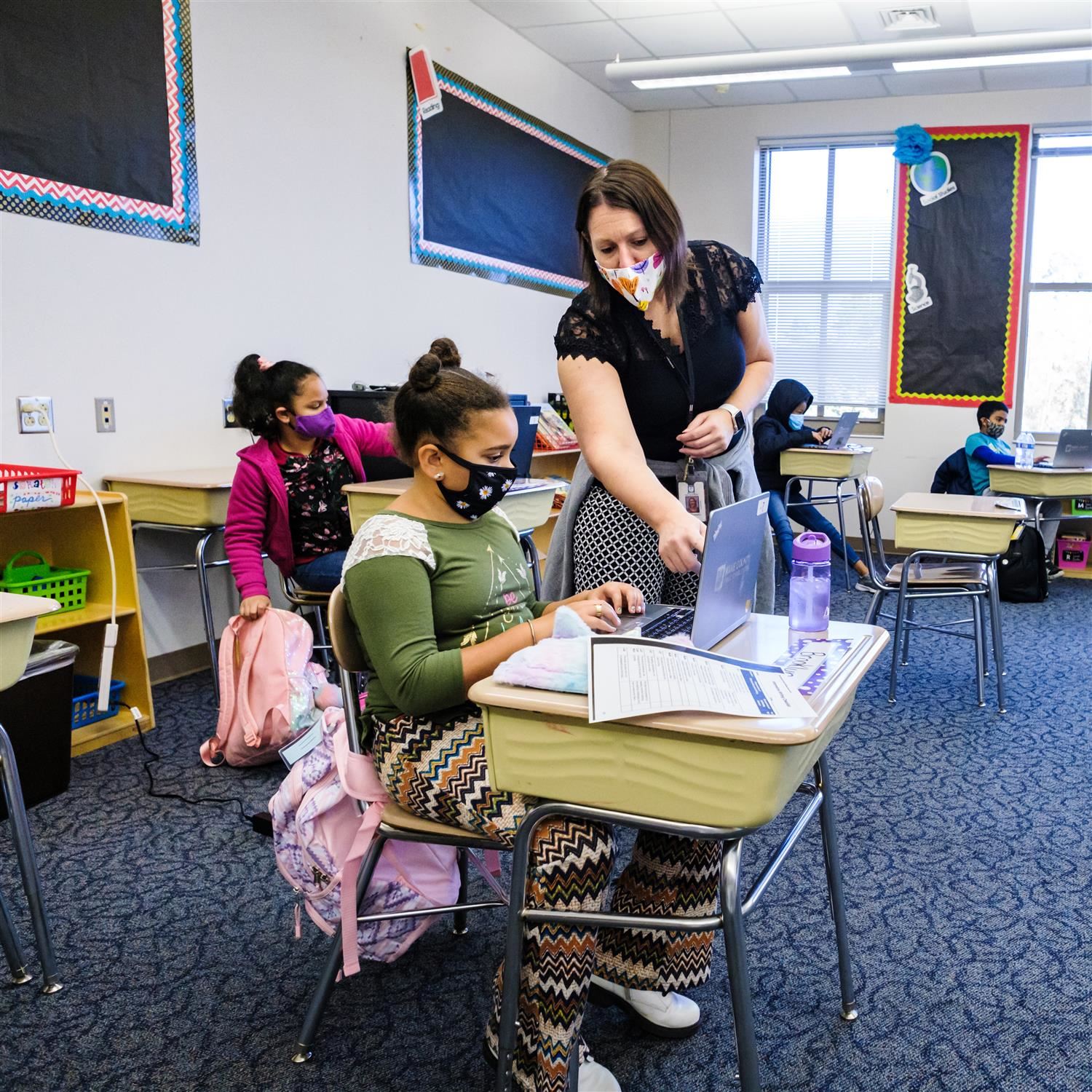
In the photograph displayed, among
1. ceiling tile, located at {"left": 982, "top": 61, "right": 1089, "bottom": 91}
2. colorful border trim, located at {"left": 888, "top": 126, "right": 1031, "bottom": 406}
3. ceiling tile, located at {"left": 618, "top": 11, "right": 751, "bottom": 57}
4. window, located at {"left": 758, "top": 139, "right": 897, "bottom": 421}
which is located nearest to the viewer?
ceiling tile, located at {"left": 618, "top": 11, "right": 751, "bottom": 57}

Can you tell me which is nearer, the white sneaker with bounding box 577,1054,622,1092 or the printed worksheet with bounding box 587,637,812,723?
the printed worksheet with bounding box 587,637,812,723

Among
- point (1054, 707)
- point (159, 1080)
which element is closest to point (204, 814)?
point (159, 1080)

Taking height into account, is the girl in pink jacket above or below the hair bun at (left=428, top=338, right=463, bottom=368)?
below

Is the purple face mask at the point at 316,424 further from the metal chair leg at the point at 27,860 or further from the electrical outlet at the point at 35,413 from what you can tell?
the metal chair leg at the point at 27,860

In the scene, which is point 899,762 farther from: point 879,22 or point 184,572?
point 879,22

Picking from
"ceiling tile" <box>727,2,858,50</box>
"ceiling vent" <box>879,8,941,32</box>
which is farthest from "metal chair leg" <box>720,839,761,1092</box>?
"ceiling vent" <box>879,8,941,32</box>

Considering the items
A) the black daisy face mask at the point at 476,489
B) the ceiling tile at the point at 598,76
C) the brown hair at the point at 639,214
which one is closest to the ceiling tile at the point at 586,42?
the ceiling tile at the point at 598,76

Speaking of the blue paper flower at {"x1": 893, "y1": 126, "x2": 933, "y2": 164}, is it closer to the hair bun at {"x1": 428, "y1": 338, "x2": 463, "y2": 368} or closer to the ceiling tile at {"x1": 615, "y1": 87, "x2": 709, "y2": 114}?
the ceiling tile at {"x1": 615, "y1": 87, "x2": 709, "y2": 114}

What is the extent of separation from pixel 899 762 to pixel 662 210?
1.96 metres

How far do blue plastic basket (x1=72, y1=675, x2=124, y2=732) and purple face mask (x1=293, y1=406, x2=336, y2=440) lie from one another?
96 cm

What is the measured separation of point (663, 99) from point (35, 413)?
17.0 ft

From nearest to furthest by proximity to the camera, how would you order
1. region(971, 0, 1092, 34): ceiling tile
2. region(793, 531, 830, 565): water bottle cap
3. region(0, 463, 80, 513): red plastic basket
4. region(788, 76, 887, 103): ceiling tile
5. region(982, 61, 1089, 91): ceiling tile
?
region(793, 531, 830, 565): water bottle cap, region(0, 463, 80, 513): red plastic basket, region(971, 0, 1092, 34): ceiling tile, region(982, 61, 1089, 91): ceiling tile, region(788, 76, 887, 103): ceiling tile

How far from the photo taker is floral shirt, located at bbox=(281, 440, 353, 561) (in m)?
3.01

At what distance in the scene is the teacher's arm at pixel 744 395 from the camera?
1685 mm
